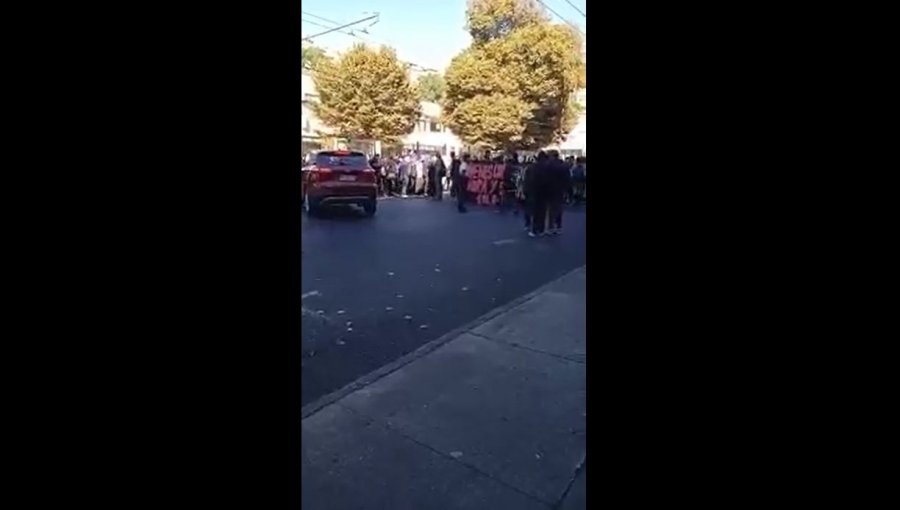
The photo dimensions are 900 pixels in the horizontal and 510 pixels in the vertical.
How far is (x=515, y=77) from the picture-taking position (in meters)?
25.6

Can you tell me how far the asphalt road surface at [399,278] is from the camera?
5168 millimetres

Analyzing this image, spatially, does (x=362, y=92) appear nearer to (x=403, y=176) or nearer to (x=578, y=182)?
(x=403, y=176)

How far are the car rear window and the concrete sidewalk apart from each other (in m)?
9.21

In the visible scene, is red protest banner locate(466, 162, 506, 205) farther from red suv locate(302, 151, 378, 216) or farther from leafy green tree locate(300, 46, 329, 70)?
leafy green tree locate(300, 46, 329, 70)

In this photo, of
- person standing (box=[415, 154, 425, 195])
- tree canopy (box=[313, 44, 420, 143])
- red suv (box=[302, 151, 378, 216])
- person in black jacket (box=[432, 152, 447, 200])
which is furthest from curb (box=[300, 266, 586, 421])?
tree canopy (box=[313, 44, 420, 143])

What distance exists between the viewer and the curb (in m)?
4.02

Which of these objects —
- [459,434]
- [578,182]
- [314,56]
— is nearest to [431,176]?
[578,182]

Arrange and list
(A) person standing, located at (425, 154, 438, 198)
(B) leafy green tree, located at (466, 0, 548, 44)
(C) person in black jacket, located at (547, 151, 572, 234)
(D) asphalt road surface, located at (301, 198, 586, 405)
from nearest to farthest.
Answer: (D) asphalt road surface, located at (301, 198, 586, 405), (C) person in black jacket, located at (547, 151, 572, 234), (A) person standing, located at (425, 154, 438, 198), (B) leafy green tree, located at (466, 0, 548, 44)

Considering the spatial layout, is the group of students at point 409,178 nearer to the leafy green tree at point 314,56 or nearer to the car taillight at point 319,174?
the car taillight at point 319,174

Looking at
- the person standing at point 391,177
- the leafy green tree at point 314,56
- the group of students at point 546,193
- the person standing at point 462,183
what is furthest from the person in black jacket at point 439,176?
the leafy green tree at point 314,56
